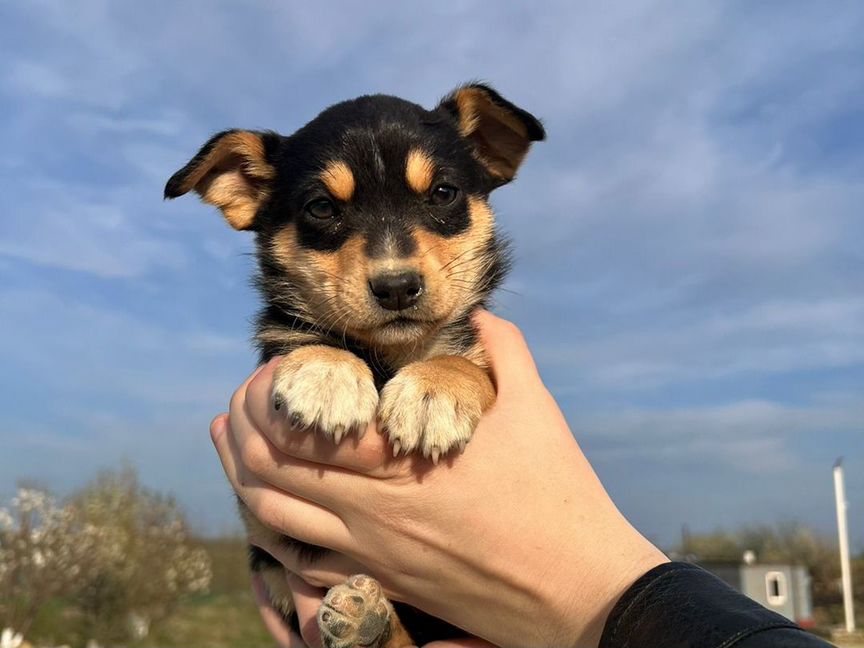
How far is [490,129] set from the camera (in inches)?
175

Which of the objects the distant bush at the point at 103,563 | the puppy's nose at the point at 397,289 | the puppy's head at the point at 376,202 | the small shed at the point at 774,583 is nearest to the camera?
the puppy's nose at the point at 397,289

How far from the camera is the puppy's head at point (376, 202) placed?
3369mm

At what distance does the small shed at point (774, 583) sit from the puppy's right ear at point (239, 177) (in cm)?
2765

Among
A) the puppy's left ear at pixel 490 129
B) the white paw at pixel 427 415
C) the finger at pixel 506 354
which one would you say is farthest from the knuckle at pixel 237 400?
the puppy's left ear at pixel 490 129

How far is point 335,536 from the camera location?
3.08 m

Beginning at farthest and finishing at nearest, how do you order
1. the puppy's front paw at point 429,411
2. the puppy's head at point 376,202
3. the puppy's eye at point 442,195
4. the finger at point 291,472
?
the puppy's eye at point 442,195 < the puppy's head at point 376,202 < the finger at point 291,472 < the puppy's front paw at point 429,411

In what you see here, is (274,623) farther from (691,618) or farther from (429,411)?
(691,618)

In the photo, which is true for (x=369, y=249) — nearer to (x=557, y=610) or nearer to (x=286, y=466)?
(x=286, y=466)

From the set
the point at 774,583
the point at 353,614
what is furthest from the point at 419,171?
the point at 774,583

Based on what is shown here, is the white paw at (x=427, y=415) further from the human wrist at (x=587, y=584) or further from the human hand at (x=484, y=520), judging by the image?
the human wrist at (x=587, y=584)

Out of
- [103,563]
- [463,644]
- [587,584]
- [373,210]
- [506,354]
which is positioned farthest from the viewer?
[103,563]

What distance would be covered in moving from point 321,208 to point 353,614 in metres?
1.78

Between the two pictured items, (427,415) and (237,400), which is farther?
(237,400)

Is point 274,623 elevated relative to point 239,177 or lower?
lower
